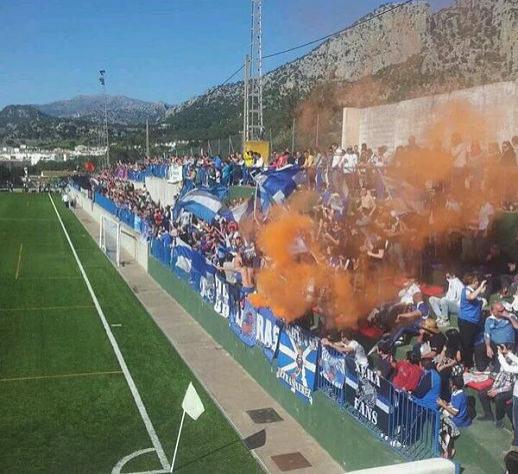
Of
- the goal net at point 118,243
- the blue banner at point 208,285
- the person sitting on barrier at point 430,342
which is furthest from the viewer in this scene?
the goal net at point 118,243

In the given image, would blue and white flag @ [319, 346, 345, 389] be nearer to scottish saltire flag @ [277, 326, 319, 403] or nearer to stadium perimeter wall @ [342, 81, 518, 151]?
scottish saltire flag @ [277, 326, 319, 403]

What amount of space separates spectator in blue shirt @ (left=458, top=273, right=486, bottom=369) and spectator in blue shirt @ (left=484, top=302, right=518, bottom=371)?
2.27 feet

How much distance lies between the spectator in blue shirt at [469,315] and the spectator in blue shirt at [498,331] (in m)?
0.69

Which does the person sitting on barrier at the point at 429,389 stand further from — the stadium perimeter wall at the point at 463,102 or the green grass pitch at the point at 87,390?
the stadium perimeter wall at the point at 463,102

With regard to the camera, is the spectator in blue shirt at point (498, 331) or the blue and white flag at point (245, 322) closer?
the spectator in blue shirt at point (498, 331)

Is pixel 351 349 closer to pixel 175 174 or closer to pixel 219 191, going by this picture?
pixel 219 191

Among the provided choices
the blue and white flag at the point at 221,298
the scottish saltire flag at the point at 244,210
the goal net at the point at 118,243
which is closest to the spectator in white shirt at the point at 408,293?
the blue and white flag at the point at 221,298

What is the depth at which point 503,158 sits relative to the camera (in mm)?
11859

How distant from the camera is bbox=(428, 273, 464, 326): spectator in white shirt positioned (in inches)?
434

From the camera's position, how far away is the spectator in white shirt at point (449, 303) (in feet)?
36.2

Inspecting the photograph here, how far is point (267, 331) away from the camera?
1242 centimetres

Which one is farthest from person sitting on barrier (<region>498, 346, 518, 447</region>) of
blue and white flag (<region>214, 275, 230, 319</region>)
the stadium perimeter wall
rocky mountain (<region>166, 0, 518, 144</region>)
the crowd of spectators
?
blue and white flag (<region>214, 275, 230, 319</region>)

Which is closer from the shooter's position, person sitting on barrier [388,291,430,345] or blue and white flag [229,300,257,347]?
person sitting on barrier [388,291,430,345]

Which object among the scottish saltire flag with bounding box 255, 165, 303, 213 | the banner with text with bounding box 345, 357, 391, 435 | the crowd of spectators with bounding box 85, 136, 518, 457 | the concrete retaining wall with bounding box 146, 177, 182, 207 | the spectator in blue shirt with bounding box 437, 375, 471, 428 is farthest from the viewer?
the concrete retaining wall with bounding box 146, 177, 182, 207
